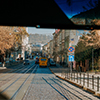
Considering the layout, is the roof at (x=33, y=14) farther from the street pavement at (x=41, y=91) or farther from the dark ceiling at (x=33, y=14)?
the street pavement at (x=41, y=91)

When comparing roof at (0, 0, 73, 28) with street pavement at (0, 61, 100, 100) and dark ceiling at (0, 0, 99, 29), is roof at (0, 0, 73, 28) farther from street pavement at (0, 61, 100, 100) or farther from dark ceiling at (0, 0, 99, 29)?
street pavement at (0, 61, 100, 100)

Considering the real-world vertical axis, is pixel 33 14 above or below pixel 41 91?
above

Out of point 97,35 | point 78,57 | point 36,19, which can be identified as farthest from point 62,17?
point 78,57

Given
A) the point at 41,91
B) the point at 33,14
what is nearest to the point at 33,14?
the point at 33,14

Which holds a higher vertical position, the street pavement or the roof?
the roof

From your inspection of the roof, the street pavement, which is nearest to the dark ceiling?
the roof

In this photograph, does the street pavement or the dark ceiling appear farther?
the street pavement

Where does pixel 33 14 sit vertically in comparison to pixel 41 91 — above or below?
above

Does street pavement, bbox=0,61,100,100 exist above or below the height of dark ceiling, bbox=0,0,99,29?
below

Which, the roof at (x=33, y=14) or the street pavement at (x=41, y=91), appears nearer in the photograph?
the roof at (x=33, y=14)

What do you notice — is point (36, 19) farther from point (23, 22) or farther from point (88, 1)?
point (88, 1)

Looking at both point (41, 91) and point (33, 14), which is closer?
point (33, 14)

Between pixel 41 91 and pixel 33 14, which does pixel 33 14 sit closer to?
pixel 33 14

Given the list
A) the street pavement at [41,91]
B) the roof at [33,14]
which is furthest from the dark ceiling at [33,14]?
the street pavement at [41,91]
